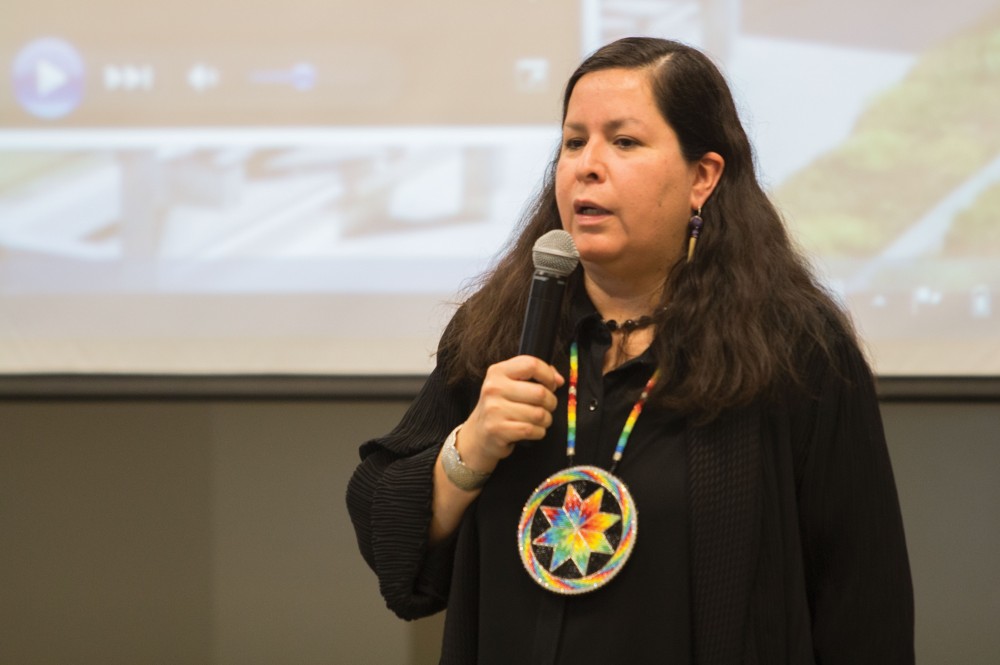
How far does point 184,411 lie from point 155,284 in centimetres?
35

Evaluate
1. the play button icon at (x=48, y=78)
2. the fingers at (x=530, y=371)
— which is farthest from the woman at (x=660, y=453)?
the play button icon at (x=48, y=78)

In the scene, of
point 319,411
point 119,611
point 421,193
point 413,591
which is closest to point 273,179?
point 421,193

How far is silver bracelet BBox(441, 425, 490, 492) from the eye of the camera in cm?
135

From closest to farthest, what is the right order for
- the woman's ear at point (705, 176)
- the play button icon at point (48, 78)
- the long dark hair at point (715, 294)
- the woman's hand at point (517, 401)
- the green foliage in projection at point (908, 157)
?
the woman's hand at point (517, 401) < the long dark hair at point (715, 294) < the woman's ear at point (705, 176) < the green foliage in projection at point (908, 157) < the play button icon at point (48, 78)

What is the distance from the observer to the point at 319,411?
274 cm

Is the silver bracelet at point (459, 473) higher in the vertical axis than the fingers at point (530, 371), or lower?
lower

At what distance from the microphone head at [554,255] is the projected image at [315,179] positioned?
1.29 m

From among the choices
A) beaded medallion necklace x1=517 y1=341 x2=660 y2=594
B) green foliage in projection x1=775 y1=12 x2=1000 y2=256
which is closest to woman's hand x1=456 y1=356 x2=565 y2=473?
beaded medallion necklace x1=517 y1=341 x2=660 y2=594

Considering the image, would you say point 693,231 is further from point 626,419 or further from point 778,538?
point 778,538

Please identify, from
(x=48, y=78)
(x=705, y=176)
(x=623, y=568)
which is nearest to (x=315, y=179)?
(x=48, y=78)

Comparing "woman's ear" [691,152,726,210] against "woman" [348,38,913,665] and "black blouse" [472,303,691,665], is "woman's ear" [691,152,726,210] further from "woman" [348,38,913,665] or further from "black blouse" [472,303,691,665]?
"black blouse" [472,303,691,665]

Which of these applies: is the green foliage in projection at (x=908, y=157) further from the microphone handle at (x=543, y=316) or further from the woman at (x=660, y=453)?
the microphone handle at (x=543, y=316)

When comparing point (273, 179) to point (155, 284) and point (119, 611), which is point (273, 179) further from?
point (119, 611)

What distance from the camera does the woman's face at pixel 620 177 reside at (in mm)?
1345
